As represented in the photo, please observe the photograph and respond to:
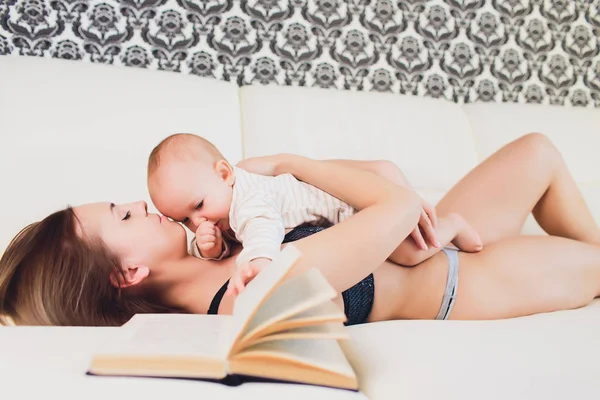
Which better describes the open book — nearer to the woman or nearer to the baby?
the woman

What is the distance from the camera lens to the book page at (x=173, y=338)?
0.61 meters

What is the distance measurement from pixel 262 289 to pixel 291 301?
53 mm

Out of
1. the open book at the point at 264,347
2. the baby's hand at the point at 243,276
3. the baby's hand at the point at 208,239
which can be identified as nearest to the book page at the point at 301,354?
the open book at the point at 264,347

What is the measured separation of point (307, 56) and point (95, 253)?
4.87 ft

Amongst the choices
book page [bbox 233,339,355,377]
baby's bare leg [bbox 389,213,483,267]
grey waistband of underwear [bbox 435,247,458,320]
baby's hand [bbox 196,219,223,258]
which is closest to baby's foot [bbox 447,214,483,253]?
baby's bare leg [bbox 389,213,483,267]

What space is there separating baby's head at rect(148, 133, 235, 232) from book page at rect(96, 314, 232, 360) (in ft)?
1.06

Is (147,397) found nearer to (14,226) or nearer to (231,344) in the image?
(231,344)

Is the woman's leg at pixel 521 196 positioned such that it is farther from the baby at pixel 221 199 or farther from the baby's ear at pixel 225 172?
the baby's ear at pixel 225 172

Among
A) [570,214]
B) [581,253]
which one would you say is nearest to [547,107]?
[570,214]

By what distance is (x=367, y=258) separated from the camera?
2.97ft

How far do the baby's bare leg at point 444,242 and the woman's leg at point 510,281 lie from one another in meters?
0.03

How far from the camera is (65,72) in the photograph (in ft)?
5.24

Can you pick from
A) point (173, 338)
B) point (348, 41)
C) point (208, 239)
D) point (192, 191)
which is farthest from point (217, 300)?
point (348, 41)

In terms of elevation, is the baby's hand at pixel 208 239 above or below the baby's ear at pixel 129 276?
above
